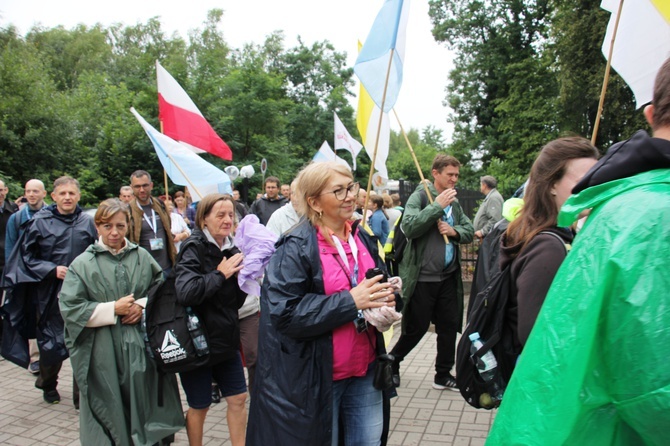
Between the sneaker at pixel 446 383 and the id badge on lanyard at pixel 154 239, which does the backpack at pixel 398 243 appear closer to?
the sneaker at pixel 446 383

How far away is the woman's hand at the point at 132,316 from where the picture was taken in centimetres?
372

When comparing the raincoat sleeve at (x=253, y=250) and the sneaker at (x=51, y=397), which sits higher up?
the raincoat sleeve at (x=253, y=250)

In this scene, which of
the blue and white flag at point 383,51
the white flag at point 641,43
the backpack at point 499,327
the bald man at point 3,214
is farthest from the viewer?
the bald man at point 3,214

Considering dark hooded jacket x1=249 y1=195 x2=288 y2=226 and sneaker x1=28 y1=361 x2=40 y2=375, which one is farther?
dark hooded jacket x1=249 y1=195 x2=288 y2=226

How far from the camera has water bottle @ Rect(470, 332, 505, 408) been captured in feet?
8.24

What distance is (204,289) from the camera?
3459mm

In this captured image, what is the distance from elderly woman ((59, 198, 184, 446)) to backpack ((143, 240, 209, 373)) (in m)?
0.25

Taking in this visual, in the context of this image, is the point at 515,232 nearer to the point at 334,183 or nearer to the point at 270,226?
the point at 334,183

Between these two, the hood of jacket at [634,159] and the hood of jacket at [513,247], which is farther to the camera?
the hood of jacket at [513,247]

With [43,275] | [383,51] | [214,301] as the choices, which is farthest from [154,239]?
[383,51]

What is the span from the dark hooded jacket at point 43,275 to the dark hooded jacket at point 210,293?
221 centimetres

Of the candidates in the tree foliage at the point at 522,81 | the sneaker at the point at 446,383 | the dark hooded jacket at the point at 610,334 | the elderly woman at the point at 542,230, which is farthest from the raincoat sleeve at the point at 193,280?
the tree foliage at the point at 522,81

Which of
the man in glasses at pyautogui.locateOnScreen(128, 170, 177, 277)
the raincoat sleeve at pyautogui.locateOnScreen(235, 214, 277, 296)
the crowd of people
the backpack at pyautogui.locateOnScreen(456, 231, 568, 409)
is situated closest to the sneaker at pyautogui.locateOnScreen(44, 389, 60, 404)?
the crowd of people

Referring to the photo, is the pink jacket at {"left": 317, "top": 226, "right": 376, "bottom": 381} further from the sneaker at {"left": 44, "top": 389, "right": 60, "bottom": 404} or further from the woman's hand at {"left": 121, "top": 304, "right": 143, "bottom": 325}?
the sneaker at {"left": 44, "top": 389, "right": 60, "bottom": 404}
